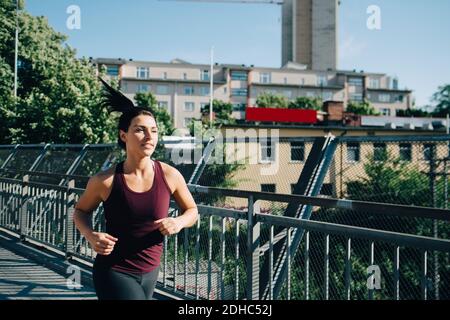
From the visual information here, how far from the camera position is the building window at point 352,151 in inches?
185

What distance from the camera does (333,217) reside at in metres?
4.64

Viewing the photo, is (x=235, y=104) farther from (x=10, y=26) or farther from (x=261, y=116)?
(x=10, y=26)

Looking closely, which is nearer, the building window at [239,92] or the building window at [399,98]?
the building window at [239,92]

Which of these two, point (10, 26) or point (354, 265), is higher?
point (10, 26)

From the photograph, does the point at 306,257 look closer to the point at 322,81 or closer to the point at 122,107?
the point at 122,107

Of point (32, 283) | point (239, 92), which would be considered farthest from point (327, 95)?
point (32, 283)

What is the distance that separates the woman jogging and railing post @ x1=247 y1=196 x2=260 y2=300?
4.27ft

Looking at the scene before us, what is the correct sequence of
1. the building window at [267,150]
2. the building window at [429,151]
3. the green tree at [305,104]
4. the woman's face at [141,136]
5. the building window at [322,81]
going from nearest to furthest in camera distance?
the woman's face at [141,136] < the building window at [429,151] < the building window at [267,150] < the green tree at [305,104] < the building window at [322,81]

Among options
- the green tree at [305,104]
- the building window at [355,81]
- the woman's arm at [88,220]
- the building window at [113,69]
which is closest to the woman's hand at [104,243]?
the woman's arm at [88,220]

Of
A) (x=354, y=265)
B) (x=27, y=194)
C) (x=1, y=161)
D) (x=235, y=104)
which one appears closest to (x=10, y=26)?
(x=1, y=161)

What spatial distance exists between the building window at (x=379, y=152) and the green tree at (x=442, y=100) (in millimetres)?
96193

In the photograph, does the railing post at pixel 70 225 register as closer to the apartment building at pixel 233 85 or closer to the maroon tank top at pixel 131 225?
the maroon tank top at pixel 131 225
